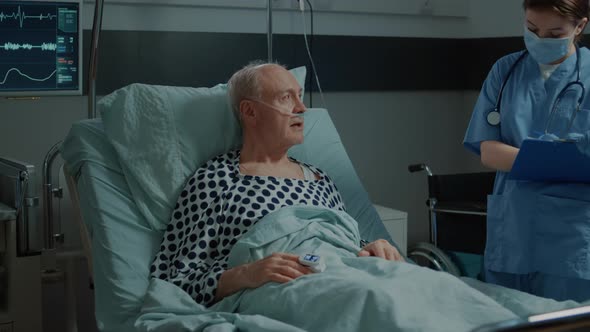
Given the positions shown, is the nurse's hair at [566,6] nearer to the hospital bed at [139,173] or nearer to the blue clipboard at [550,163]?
the blue clipboard at [550,163]

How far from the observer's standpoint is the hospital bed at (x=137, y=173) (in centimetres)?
226

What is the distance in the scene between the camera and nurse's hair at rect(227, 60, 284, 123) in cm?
247

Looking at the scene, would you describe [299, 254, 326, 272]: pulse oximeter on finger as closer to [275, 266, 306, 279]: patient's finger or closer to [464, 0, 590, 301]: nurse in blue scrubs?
[275, 266, 306, 279]: patient's finger

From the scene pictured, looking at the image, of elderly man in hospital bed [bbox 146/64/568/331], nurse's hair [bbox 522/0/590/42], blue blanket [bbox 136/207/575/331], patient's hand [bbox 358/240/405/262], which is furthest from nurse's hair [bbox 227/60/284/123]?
nurse's hair [bbox 522/0/590/42]

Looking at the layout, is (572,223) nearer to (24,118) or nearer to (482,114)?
(482,114)

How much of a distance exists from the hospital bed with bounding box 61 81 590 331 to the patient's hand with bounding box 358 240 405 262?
21 cm

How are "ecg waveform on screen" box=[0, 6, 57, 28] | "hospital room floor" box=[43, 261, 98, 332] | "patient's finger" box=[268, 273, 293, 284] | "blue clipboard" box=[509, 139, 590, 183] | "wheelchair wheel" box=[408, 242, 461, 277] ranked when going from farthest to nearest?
"hospital room floor" box=[43, 261, 98, 332] → "wheelchair wheel" box=[408, 242, 461, 277] → "ecg waveform on screen" box=[0, 6, 57, 28] → "blue clipboard" box=[509, 139, 590, 183] → "patient's finger" box=[268, 273, 293, 284]

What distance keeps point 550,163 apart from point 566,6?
1.40 ft

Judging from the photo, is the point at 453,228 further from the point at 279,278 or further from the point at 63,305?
the point at 63,305

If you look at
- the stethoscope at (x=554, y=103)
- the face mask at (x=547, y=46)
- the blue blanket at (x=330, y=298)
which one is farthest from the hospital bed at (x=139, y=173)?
the face mask at (x=547, y=46)

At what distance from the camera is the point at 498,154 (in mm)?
2359

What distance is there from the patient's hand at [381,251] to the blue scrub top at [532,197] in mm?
344

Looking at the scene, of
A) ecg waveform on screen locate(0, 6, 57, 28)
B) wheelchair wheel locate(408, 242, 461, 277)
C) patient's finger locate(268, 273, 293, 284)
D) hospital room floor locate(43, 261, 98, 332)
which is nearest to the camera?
patient's finger locate(268, 273, 293, 284)

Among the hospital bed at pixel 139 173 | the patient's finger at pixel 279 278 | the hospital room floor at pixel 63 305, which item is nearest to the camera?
the patient's finger at pixel 279 278
